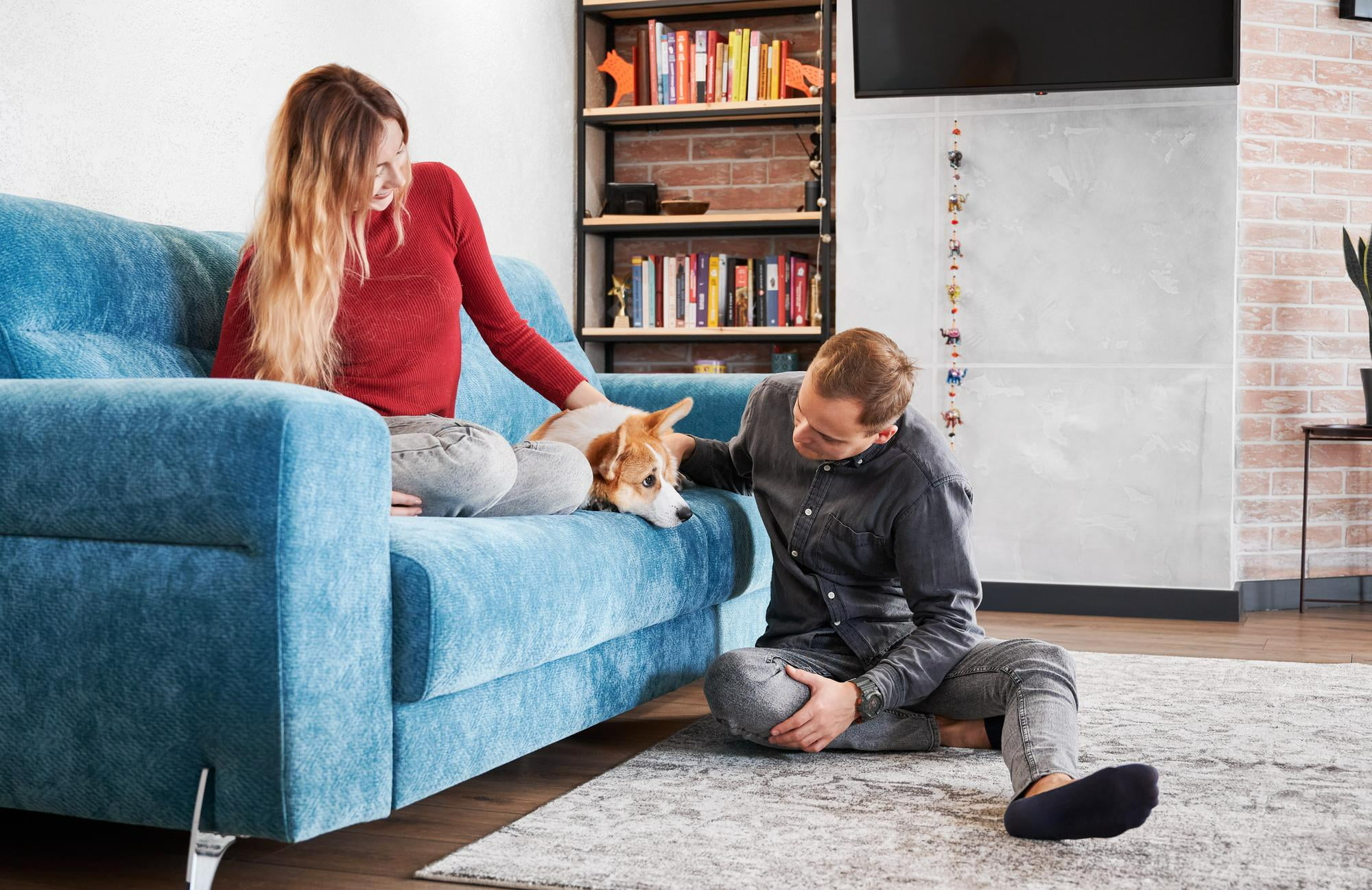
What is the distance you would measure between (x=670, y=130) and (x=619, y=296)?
631 millimetres

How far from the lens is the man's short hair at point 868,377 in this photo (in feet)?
6.36

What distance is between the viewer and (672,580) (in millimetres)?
2176

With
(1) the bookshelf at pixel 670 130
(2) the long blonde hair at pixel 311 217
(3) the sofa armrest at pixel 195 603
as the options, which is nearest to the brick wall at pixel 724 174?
(1) the bookshelf at pixel 670 130

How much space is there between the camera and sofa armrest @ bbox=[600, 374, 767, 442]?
2926 millimetres

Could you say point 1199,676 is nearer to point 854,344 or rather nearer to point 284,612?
point 854,344

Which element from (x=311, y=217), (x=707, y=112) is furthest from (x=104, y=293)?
(x=707, y=112)

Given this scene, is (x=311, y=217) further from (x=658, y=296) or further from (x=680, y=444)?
(x=658, y=296)

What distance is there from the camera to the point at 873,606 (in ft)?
7.16

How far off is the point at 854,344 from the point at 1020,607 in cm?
228

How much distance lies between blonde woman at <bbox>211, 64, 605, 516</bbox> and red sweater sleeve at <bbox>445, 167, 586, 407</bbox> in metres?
0.10

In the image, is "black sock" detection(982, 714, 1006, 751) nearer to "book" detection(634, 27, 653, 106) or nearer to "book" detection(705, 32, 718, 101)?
"book" detection(705, 32, 718, 101)

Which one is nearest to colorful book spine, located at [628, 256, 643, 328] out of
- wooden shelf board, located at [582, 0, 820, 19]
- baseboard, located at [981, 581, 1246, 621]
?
wooden shelf board, located at [582, 0, 820, 19]

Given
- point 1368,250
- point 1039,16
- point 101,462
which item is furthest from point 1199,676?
point 101,462

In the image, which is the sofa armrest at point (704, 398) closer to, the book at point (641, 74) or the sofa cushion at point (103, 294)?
the sofa cushion at point (103, 294)
